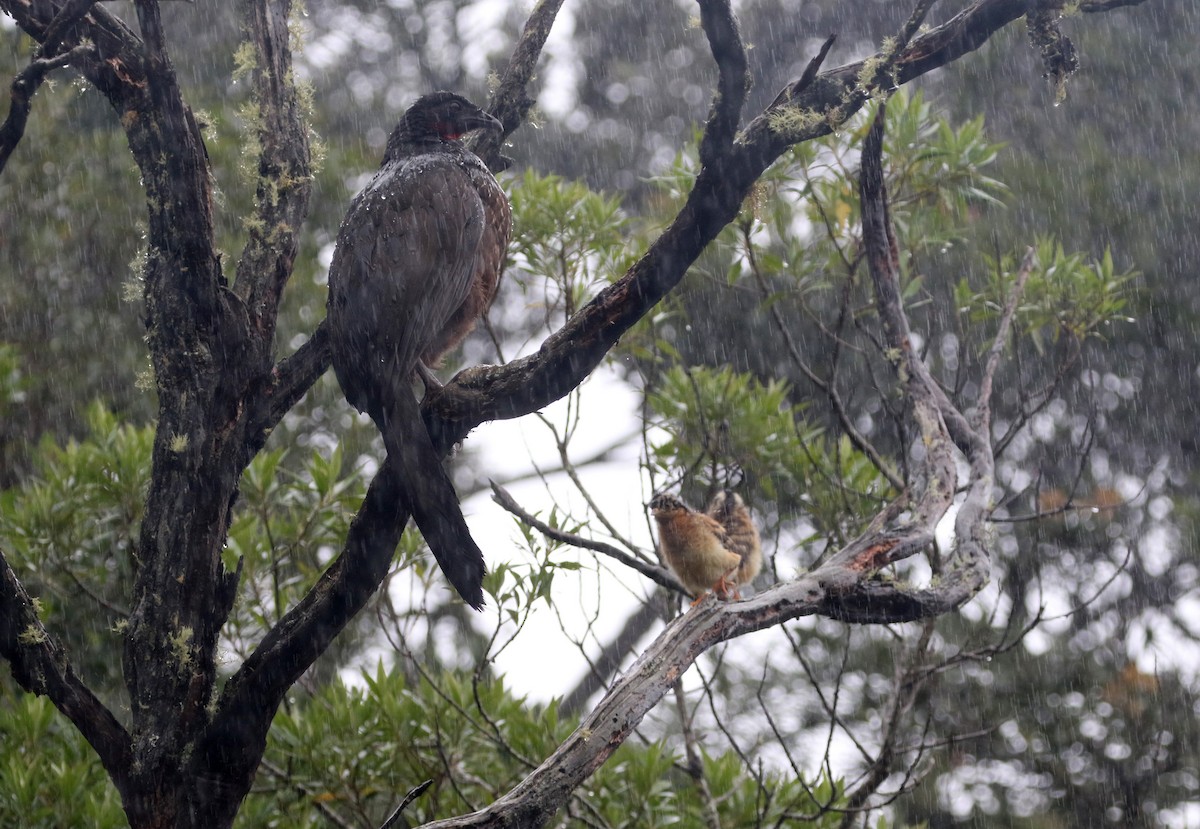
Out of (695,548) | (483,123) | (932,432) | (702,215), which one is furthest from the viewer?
(695,548)

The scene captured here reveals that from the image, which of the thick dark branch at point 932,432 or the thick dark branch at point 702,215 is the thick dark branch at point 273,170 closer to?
the thick dark branch at point 702,215

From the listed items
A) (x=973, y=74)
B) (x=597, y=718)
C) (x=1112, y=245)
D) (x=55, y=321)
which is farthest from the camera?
(x=973, y=74)

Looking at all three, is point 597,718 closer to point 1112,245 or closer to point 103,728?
point 103,728

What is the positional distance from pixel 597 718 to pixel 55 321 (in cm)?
471

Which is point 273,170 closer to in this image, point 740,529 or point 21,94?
point 21,94

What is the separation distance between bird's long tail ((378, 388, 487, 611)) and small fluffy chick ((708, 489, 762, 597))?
1644mm

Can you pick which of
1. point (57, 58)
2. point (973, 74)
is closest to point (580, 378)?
point (57, 58)

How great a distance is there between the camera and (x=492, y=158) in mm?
3273

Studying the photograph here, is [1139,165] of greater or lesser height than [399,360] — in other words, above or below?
above

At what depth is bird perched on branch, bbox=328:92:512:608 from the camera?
2.29 m

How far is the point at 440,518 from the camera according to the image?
2.26 metres

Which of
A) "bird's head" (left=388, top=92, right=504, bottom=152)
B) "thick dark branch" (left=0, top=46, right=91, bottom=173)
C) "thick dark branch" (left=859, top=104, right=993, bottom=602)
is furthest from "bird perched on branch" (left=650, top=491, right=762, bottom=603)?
"thick dark branch" (left=0, top=46, right=91, bottom=173)

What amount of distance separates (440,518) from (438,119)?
1.46m

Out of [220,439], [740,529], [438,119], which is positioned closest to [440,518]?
[220,439]
